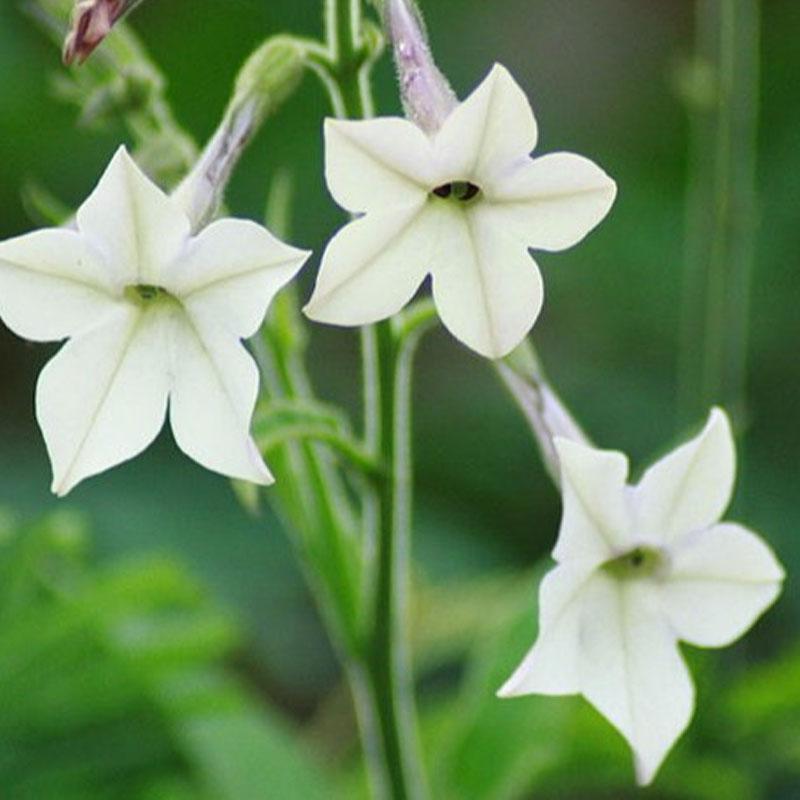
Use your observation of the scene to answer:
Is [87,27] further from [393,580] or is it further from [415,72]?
[393,580]

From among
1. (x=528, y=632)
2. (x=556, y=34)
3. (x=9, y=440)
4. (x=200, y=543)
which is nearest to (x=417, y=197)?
(x=528, y=632)

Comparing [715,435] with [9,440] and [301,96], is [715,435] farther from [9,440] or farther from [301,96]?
[301,96]

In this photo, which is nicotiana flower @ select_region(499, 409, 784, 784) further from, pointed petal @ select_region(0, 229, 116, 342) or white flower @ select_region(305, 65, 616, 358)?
pointed petal @ select_region(0, 229, 116, 342)

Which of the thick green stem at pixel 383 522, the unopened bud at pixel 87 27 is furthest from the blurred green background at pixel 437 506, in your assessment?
the unopened bud at pixel 87 27

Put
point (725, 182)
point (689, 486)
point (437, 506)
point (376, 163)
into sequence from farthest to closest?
1. point (437, 506)
2. point (725, 182)
3. point (689, 486)
4. point (376, 163)

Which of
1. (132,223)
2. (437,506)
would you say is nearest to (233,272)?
(132,223)
